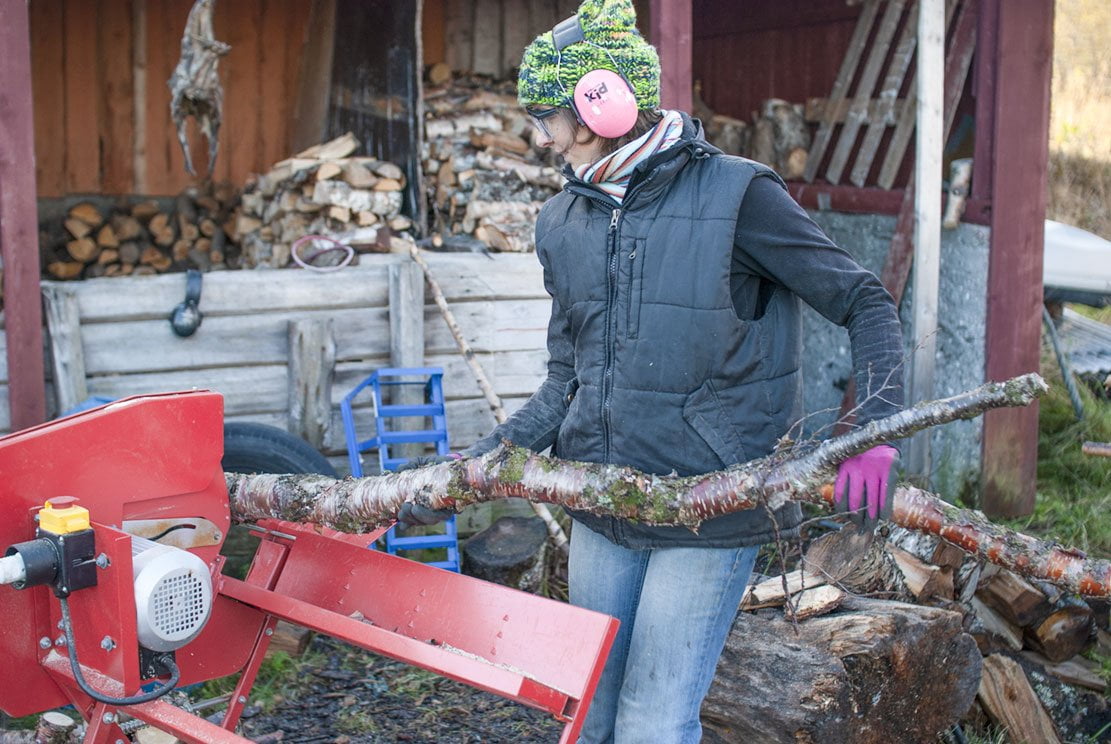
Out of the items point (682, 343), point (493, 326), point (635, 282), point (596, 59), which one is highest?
point (596, 59)

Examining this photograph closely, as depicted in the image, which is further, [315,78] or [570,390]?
[315,78]

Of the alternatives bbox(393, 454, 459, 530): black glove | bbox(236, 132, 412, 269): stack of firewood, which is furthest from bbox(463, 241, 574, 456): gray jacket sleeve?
bbox(236, 132, 412, 269): stack of firewood

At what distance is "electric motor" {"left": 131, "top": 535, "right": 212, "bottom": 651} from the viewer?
2316 millimetres

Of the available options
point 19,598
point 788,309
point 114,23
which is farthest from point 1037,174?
point 114,23

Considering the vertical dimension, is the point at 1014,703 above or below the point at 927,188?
below

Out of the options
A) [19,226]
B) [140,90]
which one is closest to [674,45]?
[19,226]

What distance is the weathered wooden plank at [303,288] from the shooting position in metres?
5.11

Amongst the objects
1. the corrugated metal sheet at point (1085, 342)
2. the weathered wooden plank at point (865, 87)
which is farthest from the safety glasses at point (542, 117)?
the corrugated metal sheet at point (1085, 342)

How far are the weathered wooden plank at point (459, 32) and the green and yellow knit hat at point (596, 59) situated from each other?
5635mm

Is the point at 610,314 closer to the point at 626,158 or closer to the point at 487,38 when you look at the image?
the point at 626,158

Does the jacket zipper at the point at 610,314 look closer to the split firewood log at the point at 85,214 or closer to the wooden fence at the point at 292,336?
the wooden fence at the point at 292,336

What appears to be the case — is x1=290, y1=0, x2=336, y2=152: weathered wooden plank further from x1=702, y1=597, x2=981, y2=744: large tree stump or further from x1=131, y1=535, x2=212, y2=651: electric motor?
x1=131, y1=535, x2=212, y2=651: electric motor

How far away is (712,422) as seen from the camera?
2332mm

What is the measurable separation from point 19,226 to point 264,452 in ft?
4.44
